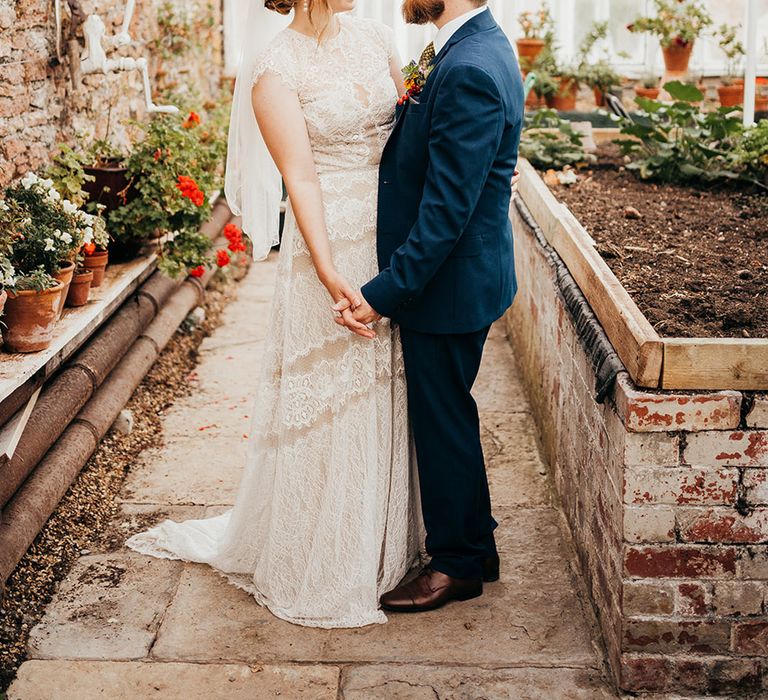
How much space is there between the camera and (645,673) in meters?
2.68

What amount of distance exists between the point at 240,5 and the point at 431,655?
6.48 metres

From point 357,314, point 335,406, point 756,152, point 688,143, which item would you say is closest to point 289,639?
point 335,406

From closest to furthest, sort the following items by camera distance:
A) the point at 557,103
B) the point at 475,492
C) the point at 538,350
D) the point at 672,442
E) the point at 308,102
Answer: the point at 672,442 → the point at 308,102 → the point at 475,492 → the point at 538,350 → the point at 557,103

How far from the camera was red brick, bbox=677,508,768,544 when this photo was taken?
2584 mm

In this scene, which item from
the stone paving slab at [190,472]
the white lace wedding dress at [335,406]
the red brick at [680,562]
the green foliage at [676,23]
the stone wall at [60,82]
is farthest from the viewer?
the green foliage at [676,23]

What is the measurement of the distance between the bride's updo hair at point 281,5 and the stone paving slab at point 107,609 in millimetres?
1703

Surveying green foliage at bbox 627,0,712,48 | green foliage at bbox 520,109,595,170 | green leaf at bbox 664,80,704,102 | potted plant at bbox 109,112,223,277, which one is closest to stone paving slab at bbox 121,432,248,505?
potted plant at bbox 109,112,223,277

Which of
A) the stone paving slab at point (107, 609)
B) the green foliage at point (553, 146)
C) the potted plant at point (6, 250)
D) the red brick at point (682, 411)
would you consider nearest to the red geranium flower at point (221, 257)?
the potted plant at point (6, 250)

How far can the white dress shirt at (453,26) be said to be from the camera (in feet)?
8.82

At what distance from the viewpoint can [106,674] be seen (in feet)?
9.17

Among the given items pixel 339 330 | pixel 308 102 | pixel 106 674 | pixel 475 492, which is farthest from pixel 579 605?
pixel 308 102

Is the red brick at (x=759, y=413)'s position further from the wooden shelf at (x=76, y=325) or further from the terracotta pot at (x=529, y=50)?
the terracotta pot at (x=529, y=50)

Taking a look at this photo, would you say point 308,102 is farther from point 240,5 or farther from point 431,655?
point 240,5

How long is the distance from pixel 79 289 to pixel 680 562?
239 cm
